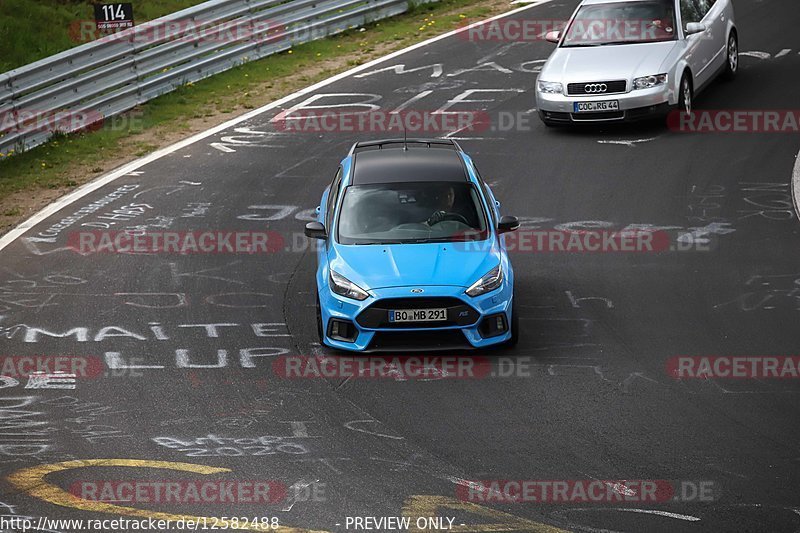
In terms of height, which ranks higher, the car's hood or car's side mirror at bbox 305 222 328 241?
car's side mirror at bbox 305 222 328 241

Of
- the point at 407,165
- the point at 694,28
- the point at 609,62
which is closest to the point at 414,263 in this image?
the point at 407,165

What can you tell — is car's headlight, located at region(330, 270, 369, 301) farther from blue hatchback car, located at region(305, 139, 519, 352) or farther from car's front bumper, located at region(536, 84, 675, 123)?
car's front bumper, located at region(536, 84, 675, 123)

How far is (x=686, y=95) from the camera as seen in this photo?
1880 cm

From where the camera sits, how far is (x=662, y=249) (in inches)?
563

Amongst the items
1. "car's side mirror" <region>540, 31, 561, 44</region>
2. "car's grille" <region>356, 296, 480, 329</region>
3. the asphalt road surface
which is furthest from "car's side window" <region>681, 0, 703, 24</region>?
"car's grille" <region>356, 296, 480, 329</region>

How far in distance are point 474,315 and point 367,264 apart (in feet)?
3.88

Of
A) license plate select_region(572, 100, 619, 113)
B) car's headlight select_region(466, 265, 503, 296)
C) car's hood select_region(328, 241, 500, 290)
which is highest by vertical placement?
license plate select_region(572, 100, 619, 113)

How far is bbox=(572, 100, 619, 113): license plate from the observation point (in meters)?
18.1

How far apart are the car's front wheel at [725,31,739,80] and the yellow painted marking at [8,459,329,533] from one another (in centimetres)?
1488

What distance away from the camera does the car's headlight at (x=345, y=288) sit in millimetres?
11188

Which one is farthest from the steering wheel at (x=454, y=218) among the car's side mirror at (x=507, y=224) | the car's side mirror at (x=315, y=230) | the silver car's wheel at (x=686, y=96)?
the silver car's wheel at (x=686, y=96)

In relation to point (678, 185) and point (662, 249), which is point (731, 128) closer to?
point (678, 185)

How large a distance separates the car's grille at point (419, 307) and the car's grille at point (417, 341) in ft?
0.34

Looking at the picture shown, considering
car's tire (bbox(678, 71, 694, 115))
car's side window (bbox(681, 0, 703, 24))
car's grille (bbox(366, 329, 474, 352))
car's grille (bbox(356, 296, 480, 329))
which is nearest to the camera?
car's grille (bbox(356, 296, 480, 329))
